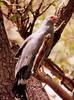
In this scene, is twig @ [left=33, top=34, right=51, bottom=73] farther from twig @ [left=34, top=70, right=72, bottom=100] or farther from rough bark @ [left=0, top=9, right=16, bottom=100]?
rough bark @ [left=0, top=9, right=16, bottom=100]

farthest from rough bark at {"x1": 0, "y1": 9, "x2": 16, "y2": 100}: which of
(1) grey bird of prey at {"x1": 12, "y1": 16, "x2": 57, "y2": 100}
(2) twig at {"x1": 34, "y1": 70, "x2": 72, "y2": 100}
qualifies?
(2) twig at {"x1": 34, "y1": 70, "x2": 72, "y2": 100}

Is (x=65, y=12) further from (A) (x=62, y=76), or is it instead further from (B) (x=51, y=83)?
(B) (x=51, y=83)

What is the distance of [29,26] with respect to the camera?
2545mm

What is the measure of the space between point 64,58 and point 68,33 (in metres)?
0.46

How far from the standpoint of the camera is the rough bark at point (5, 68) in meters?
2.38

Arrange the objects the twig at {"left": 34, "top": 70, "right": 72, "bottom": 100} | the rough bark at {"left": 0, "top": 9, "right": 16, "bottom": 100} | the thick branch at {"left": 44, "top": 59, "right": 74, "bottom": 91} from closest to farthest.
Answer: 1. the twig at {"left": 34, "top": 70, "right": 72, "bottom": 100}
2. the thick branch at {"left": 44, "top": 59, "right": 74, "bottom": 91}
3. the rough bark at {"left": 0, "top": 9, "right": 16, "bottom": 100}

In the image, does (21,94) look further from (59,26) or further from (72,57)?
(72,57)

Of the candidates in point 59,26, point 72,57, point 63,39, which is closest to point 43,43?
point 59,26

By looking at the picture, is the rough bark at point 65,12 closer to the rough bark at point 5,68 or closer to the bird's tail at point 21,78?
the rough bark at point 5,68

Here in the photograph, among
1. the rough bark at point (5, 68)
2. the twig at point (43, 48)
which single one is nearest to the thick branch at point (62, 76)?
the rough bark at point (5, 68)

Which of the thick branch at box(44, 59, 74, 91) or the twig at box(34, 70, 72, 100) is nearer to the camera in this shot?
the twig at box(34, 70, 72, 100)

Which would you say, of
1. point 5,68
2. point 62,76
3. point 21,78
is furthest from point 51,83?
point 5,68

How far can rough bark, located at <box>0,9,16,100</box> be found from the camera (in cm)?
238

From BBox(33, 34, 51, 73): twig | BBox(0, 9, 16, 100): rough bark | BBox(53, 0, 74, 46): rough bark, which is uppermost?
BBox(33, 34, 51, 73): twig
